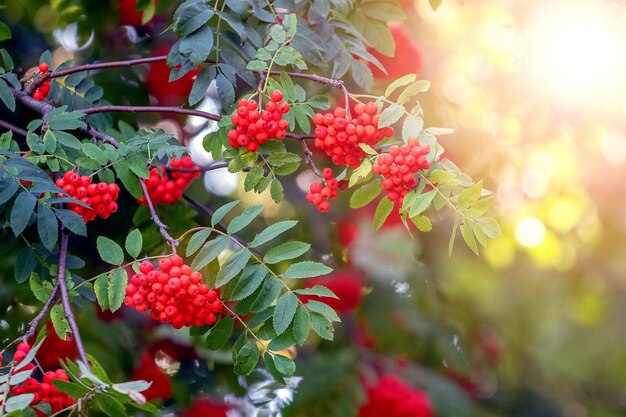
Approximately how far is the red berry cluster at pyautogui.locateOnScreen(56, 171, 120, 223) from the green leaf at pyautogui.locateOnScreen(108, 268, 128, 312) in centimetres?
12

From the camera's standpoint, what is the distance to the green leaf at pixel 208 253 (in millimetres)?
1328

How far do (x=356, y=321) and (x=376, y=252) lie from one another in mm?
526

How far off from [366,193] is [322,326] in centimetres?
28

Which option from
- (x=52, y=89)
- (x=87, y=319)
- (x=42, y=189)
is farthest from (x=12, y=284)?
(x=42, y=189)

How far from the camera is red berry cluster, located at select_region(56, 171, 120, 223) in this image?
137 cm

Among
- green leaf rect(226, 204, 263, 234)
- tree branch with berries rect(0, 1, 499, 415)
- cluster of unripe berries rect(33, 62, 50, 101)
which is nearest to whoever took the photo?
tree branch with berries rect(0, 1, 499, 415)

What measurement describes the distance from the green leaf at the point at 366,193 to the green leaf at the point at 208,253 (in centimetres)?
27

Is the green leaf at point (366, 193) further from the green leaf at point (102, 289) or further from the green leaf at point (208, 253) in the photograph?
the green leaf at point (102, 289)

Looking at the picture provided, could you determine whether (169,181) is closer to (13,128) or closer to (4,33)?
(13,128)

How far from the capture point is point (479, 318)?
3451 millimetres

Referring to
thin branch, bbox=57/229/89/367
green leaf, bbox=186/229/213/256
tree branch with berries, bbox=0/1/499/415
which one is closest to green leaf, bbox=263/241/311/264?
tree branch with berries, bbox=0/1/499/415

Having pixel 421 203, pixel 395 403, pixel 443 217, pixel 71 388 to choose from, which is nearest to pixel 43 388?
pixel 71 388

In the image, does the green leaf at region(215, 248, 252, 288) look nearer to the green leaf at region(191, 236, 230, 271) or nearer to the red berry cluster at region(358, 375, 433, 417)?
the green leaf at region(191, 236, 230, 271)

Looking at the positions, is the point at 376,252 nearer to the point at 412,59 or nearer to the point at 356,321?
the point at 356,321
